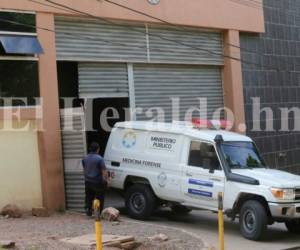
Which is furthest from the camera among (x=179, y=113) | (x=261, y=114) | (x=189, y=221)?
(x=261, y=114)

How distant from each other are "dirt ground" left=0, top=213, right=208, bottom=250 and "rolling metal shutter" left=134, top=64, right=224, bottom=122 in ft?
16.2

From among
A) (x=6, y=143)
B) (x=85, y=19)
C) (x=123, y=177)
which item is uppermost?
(x=85, y=19)

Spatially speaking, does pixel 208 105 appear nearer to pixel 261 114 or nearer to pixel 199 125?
pixel 261 114

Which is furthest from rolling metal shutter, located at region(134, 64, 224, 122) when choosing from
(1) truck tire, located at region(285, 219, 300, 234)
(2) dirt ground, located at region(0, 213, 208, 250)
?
(1) truck tire, located at region(285, 219, 300, 234)

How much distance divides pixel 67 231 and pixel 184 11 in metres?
9.21

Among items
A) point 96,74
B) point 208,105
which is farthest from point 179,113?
point 96,74

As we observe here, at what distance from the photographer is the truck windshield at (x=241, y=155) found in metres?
13.2

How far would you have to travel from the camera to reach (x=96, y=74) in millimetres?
16734

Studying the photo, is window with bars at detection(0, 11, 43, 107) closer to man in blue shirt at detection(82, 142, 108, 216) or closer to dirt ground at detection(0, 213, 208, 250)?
man in blue shirt at detection(82, 142, 108, 216)

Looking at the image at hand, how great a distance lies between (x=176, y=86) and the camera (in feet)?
62.5

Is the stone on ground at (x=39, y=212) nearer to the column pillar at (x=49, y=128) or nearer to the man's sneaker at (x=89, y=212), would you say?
the column pillar at (x=49, y=128)

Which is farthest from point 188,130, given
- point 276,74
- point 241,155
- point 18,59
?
point 276,74

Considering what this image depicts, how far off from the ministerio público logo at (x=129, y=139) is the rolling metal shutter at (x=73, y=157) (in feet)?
3.25

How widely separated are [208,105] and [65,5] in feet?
21.5
